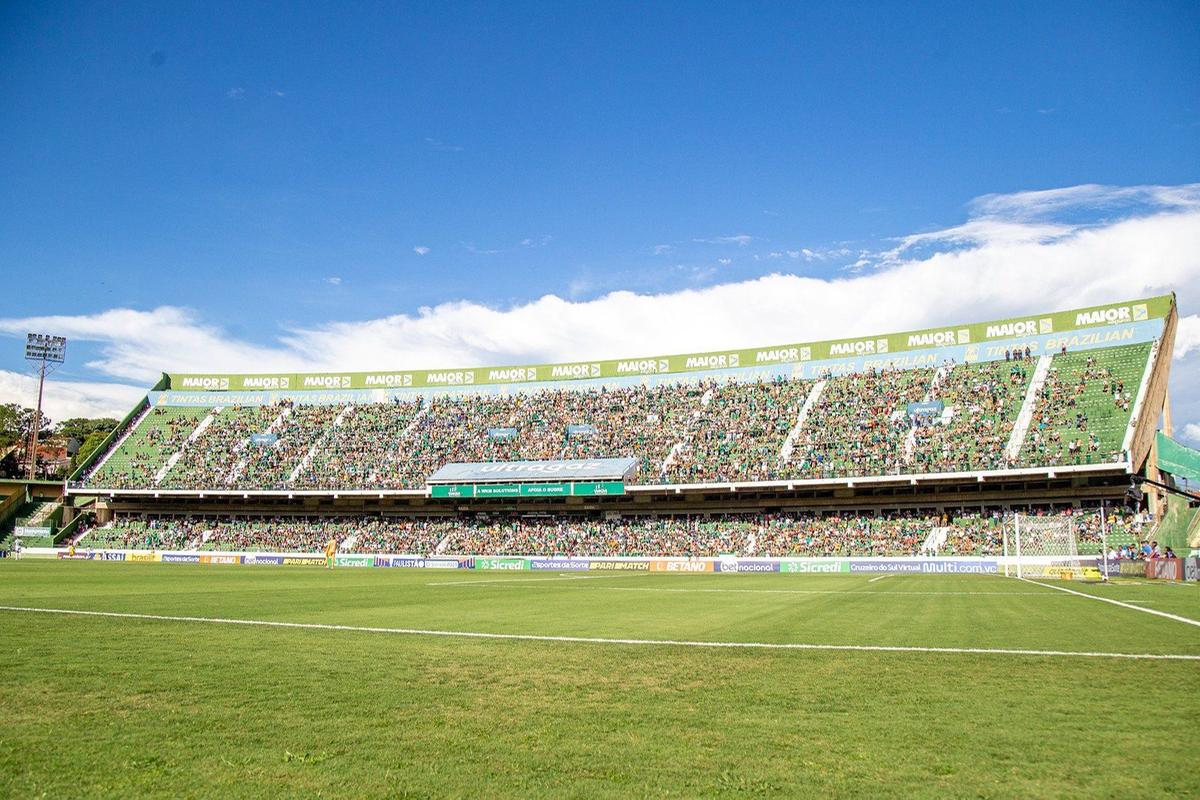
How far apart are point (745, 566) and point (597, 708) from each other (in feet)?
126

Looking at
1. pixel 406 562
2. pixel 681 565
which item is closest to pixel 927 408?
pixel 681 565

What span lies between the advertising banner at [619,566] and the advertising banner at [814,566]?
314 inches

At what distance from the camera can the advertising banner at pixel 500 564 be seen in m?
48.3

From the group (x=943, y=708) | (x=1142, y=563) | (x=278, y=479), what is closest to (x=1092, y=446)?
(x=1142, y=563)

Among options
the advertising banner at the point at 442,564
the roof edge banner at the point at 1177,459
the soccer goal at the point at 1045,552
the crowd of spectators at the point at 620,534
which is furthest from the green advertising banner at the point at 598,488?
the roof edge banner at the point at 1177,459

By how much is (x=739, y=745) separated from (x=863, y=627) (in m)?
8.13

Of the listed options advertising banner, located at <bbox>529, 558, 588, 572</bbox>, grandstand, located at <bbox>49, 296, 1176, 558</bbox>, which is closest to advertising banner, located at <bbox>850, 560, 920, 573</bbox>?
grandstand, located at <bbox>49, 296, 1176, 558</bbox>

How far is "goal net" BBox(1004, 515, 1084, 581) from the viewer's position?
34062mm

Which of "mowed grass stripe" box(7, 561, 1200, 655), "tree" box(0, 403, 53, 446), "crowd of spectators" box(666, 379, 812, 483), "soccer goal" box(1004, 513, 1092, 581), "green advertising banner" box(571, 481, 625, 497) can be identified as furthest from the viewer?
"tree" box(0, 403, 53, 446)

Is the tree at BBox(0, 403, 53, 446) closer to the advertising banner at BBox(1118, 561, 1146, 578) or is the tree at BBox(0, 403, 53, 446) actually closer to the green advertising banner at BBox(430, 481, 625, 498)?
the green advertising banner at BBox(430, 481, 625, 498)

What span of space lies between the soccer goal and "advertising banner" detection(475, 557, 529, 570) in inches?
1061

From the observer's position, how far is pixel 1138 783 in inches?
173

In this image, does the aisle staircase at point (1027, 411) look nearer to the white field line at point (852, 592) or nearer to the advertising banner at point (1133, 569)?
the advertising banner at point (1133, 569)

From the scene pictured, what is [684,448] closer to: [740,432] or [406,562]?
[740,432]
